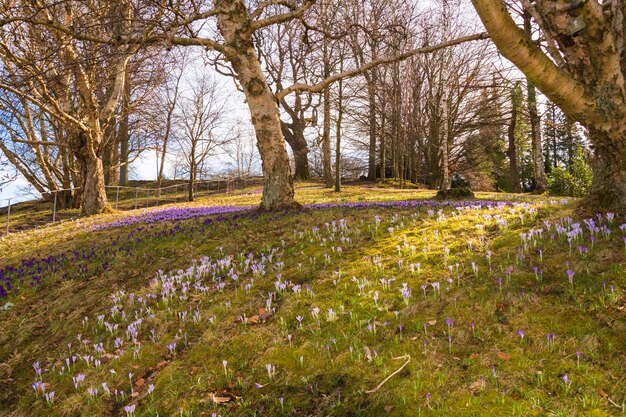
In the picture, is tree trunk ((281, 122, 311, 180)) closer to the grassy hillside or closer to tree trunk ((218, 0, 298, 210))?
tree trunk ((218, 0, 298, 210))

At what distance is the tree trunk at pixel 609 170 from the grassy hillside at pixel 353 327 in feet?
1.15

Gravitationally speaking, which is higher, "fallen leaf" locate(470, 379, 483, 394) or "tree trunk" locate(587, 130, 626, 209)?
"tree trunk" locate(587, 130, 626, 209)

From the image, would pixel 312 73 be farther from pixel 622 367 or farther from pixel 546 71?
pixel 622 367

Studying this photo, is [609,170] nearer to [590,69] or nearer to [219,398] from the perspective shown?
[590,69]

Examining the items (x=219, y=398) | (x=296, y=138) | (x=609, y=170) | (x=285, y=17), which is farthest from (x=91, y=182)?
(x=296, y=138)

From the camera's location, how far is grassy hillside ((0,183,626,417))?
3129mm

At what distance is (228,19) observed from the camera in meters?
10.0

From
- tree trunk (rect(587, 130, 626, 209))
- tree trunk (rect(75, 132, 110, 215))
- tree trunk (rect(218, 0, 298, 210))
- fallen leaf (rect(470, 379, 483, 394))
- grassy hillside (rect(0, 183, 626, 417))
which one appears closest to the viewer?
fallen leaf (rect(470, 379, 483, 394))

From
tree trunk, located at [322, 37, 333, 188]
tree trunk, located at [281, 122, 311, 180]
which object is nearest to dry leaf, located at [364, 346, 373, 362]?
tree trunk, located at [322, 37, 333, 188]

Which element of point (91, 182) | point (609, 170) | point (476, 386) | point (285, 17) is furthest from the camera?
point (91, 182)

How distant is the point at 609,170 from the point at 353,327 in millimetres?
4668

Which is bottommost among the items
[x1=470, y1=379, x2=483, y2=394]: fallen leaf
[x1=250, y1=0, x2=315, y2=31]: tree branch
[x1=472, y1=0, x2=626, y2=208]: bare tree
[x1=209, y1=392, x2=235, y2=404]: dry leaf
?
[x1=209, y1=392, x2=235, y2=404]: dry leaf

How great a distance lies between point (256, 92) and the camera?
10125mm

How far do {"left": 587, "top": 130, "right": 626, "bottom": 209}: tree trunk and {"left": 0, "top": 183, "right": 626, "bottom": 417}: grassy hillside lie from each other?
1.15 feet
